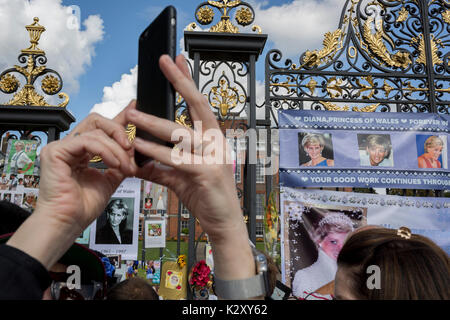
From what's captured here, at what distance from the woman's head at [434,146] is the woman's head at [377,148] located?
55 cm

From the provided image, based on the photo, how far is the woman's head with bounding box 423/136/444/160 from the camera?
13.8 ft

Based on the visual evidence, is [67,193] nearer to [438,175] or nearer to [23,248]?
[23,248]

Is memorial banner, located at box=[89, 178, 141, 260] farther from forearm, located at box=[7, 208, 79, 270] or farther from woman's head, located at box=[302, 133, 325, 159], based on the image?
forearm, located at box=[7, 208, 79, 270]

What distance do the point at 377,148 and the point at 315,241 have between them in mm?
1490

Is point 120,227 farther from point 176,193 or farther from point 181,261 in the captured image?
point 176,193

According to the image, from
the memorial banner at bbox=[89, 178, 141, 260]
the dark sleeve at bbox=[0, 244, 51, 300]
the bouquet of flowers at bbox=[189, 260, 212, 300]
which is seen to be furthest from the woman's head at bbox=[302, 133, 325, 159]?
the dark sleeve at bbox=[0, 244, 51, 300]

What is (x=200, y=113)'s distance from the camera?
0.77 meters

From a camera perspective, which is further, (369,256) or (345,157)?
(345,157)

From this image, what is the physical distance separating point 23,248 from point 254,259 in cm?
60

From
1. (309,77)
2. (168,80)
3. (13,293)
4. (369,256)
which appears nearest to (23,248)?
(13,293)

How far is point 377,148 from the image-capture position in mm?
4105

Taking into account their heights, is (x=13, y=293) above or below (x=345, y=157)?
below

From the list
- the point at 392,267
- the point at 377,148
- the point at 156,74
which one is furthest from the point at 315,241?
the point at 156,74

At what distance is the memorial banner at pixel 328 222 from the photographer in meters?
3.78
